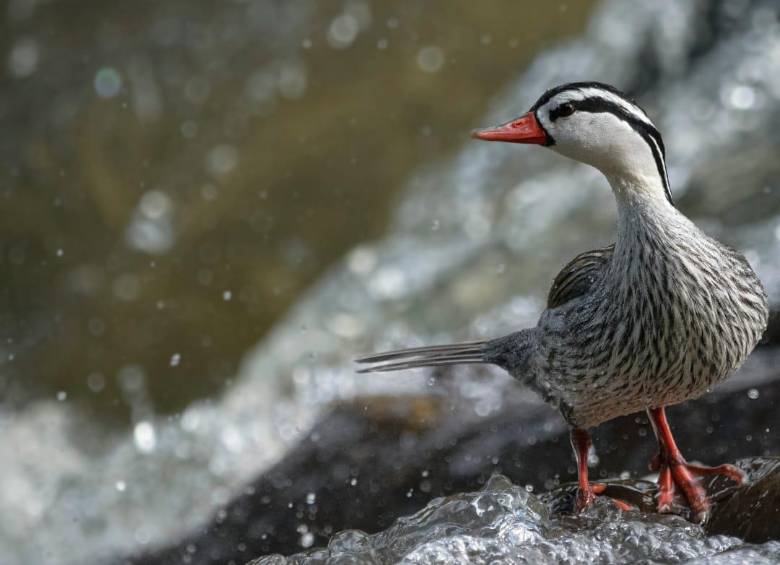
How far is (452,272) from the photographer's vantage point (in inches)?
370

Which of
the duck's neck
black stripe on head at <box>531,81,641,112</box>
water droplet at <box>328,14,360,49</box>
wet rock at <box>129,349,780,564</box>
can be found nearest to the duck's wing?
the duck's neck

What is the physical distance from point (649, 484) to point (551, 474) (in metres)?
1.03

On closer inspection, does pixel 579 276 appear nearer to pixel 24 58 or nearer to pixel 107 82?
pixel 107 82

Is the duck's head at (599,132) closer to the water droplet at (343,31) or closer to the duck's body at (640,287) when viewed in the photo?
the duck's body at (640,287)

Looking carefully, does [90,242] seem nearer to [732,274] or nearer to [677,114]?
[677,114]

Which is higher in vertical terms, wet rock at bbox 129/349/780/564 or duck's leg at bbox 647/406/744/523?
wet rock at bbox 129/349/780/564

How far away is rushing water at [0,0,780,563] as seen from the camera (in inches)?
294

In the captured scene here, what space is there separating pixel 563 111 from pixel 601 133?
0.16 meters

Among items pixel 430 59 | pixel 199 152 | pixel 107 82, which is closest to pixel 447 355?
pixel 199 152

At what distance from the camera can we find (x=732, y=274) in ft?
14.8

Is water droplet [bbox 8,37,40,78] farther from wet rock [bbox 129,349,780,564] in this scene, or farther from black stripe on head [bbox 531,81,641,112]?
black stripe on head [bbox 531,81,641,112]

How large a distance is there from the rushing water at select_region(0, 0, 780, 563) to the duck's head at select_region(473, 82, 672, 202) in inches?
80.4

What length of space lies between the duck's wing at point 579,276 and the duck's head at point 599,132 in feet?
1.51

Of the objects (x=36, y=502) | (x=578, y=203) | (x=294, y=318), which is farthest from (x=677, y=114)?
(x=36, y=502)
